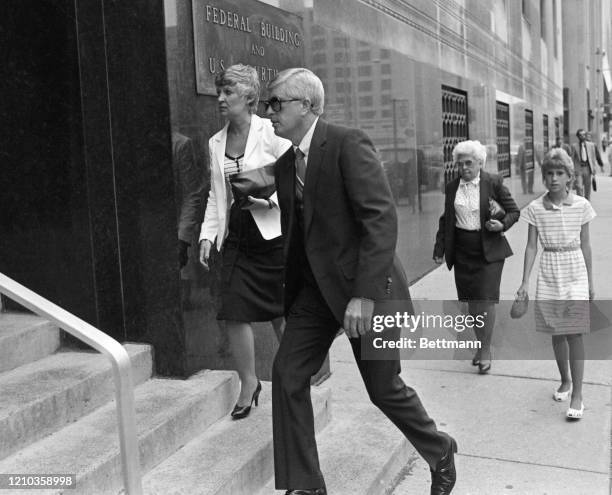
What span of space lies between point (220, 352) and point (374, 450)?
1111 millimetres

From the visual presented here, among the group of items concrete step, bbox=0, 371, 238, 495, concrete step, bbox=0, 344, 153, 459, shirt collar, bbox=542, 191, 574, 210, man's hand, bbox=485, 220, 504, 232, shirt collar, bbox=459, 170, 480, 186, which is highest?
shirt collar, bbox=459, 170, 480, 186

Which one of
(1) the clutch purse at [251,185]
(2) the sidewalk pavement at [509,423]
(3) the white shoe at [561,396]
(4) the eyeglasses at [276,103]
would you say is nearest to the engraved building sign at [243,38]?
(1) the clutch purse at [251,185]

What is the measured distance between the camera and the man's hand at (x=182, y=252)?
4.54 m

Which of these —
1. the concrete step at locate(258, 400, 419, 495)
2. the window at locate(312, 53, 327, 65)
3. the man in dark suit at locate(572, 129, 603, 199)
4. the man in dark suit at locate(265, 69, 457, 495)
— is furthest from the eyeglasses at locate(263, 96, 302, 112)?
the man in dark suit at locate(572, 129, 603, 199)

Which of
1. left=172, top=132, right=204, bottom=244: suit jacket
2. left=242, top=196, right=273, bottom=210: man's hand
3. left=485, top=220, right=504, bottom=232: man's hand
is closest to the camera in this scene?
left=242, top=196, right=273, bottom=210: man's hand

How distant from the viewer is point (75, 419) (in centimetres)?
395

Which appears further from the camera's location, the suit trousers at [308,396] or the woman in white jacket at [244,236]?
the woman in white jacket at [244,236]

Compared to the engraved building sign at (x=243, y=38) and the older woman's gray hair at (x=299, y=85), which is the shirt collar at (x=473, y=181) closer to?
the engraved building sign at (x=243, y=38)

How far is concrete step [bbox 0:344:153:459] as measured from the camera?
11.6ft

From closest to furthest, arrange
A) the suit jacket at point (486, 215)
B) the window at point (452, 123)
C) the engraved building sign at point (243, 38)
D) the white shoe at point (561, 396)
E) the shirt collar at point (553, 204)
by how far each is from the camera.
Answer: the engraved building sign at point (243, 38), the shirt collar at point (553, 204), the white shoe at point (561, 396), the suit jacket at point (486, 215), the window at point (452, 123)

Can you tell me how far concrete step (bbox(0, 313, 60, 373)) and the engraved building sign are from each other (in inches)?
62.4

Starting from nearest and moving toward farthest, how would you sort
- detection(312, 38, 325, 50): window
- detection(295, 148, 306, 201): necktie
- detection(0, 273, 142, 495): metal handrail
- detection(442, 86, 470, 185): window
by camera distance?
detection(0, 273, 142, 495): metal handrail, detection(295, 148, 306, 201): necktie, detection(312, 38, 325, 50): window, detection(442, 86, 470, 185): window

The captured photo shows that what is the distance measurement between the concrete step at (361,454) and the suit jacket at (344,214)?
0.99m

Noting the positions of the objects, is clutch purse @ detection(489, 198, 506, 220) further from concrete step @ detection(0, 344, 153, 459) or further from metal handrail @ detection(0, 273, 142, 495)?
metal handrail @ detection(0, 273, 142, 495)
